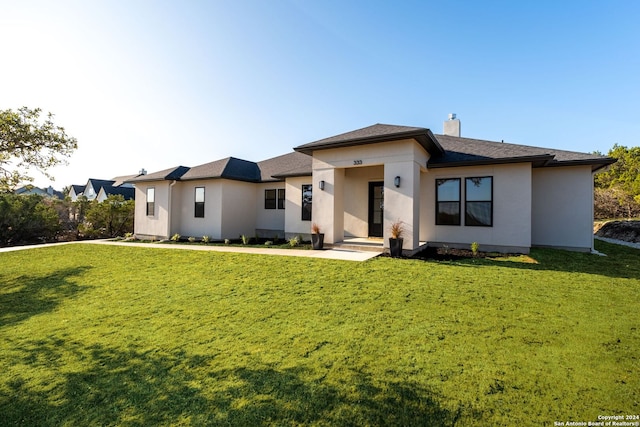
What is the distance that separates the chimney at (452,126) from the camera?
47.9 feet

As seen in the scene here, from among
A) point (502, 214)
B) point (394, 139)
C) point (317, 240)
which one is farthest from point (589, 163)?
point (317, 240)

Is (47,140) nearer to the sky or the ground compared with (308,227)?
nearer to the sky

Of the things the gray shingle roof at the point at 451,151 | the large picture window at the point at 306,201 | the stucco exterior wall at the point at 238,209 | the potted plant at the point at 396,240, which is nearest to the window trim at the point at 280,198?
the gray shingle roof at the point at 451,151

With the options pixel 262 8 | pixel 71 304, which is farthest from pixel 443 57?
pixel 71 304

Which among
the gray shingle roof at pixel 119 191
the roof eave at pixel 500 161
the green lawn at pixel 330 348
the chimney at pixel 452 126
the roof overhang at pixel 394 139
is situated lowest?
the green lawn at pixel 330 348

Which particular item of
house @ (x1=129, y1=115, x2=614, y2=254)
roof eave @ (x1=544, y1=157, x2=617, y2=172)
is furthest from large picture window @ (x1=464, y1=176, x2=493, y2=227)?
roof eave @ (x1=544, y1=157, x2=617, y2=172)

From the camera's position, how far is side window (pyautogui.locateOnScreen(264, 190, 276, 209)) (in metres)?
15.2

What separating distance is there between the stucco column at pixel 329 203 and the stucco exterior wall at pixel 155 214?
30.2ft

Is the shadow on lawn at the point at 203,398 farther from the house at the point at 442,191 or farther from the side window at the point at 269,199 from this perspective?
the side window at the point at 269,199

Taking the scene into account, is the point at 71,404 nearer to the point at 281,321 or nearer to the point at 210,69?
the point at 281,321

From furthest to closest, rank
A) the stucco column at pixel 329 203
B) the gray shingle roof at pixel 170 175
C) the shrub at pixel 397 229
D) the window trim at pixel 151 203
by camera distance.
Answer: the window trim at pixel 151 203, the gray shingle roof at pixel 170 175, the stucco column at pixel 329 203, the shrub at pixel 397 229

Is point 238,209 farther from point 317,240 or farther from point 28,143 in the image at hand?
point 28,143

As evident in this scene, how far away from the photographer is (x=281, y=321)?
14.7 ft

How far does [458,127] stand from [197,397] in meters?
15.8
